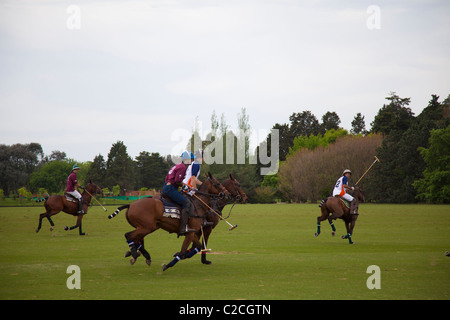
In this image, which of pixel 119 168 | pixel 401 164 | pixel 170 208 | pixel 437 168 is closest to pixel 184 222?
pixel 170 208

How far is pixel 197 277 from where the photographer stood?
12.1 metres

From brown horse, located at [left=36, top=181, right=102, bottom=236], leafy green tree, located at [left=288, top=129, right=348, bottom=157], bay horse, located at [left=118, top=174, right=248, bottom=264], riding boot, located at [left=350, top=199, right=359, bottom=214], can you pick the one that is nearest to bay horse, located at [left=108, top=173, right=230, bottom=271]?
bay horse, located at [left=118, top=174, right=248, bottom=264]

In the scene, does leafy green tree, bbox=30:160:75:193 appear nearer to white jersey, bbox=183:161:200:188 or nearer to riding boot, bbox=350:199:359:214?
riding boot, bbox=350:199:359:214

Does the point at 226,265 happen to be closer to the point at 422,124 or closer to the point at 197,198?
the point at 197,198

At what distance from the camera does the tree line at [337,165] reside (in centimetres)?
7350

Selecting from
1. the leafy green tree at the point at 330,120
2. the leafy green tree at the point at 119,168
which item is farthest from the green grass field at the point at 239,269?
the leafy green tree at the point at 330,120

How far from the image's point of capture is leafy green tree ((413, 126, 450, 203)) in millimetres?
68875

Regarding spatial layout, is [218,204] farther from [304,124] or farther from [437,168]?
[304,124]

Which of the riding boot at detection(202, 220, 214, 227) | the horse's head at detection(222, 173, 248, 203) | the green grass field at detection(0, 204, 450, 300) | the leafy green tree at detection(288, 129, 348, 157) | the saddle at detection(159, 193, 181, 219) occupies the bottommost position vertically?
the green grass field at detection(0, 204, 450, 300)

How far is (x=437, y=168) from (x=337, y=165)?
16051 millimetres

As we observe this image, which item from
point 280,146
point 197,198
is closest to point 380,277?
point 197,198

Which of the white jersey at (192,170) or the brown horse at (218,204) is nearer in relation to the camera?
the white jersey at (192,170)

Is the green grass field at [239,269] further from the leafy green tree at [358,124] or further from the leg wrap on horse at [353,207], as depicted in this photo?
the leafy green tree at [358,124]
